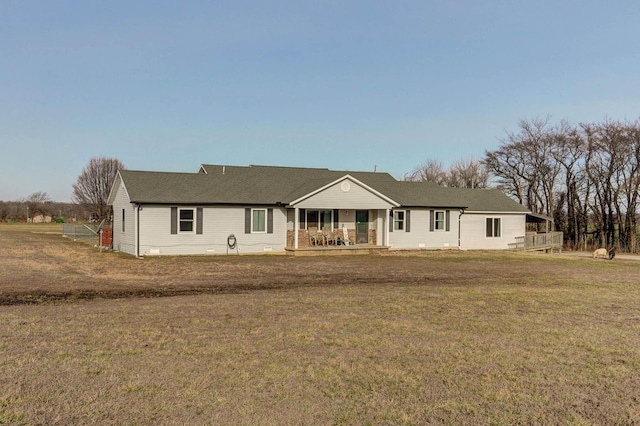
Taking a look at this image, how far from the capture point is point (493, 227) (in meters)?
30.8

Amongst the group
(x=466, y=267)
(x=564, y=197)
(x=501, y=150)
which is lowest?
(x=466, y=267)

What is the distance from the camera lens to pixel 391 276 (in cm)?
1588

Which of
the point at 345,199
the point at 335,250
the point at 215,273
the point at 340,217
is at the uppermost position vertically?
the point at 345,199

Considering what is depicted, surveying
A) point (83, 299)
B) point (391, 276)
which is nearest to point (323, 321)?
point (83, 299)

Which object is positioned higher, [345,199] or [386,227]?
[345,199]

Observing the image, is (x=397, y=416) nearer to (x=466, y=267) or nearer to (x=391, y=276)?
(x=391, y=276)

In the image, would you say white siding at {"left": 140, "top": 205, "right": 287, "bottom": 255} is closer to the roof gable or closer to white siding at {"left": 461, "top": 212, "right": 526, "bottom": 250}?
the roof gable

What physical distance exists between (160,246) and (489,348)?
1846 cm

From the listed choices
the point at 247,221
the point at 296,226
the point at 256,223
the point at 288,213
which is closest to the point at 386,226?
the point at 296,226

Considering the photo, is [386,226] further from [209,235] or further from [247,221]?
[209,235]

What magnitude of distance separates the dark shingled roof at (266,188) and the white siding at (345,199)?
17.4 inches

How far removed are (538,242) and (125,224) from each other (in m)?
25.8

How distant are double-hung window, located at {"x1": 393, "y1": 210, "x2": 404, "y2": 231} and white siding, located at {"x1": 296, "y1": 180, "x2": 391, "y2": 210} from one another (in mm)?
1893

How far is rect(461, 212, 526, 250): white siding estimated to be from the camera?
29.8 meters
